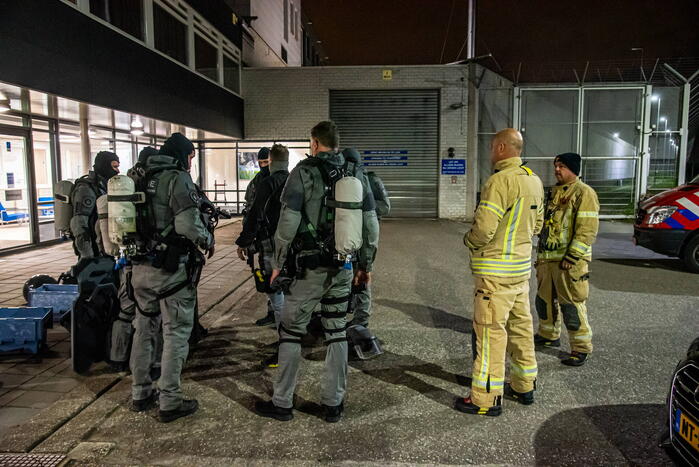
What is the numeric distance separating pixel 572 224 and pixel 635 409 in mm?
1660

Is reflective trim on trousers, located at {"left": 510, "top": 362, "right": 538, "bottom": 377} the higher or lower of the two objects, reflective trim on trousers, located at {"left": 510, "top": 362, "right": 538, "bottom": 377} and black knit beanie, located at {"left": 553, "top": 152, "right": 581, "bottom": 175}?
the lower

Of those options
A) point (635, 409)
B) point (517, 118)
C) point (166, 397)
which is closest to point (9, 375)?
point (166, 397)

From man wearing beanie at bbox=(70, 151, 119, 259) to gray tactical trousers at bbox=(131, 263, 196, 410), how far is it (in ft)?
7.85

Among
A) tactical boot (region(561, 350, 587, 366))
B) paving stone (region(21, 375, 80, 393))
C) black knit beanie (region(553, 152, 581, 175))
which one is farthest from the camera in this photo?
black knit beanie (region(553, 152, 581, 175))

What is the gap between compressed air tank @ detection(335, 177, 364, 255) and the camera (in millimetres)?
3395

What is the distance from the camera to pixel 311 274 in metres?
3.52

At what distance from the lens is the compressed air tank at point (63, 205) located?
19.7 ft

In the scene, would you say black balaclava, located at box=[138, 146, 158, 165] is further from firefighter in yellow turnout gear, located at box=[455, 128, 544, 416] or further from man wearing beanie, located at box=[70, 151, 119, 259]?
firefighter in yellow turnout gear, located at box=[455, 128, 544, 416]

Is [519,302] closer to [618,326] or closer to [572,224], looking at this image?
[572,224]

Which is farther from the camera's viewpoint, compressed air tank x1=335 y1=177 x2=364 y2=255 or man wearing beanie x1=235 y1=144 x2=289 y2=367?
man wearing beanie x1=235 y1=144 x2=289 y2=367

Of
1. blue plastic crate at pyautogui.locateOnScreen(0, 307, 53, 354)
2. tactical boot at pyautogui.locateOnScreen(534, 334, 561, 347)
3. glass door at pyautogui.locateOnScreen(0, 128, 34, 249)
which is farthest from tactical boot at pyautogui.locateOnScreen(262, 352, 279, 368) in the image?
glass door at pyautogui.locateOnScreen(0, 128, 34, 249)

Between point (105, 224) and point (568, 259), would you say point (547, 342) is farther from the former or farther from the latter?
point (105, 224)

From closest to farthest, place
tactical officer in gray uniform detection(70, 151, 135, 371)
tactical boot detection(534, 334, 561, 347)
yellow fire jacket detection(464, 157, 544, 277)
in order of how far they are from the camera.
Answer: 1. yellow fire jacket detection(464, 157, 544, 277)
2. tactical boot detection(534, 334, 561, 347)
3. tactical officer in gray uniform detection(70, 151, 135, 371)

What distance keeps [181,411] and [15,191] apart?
391 inches
